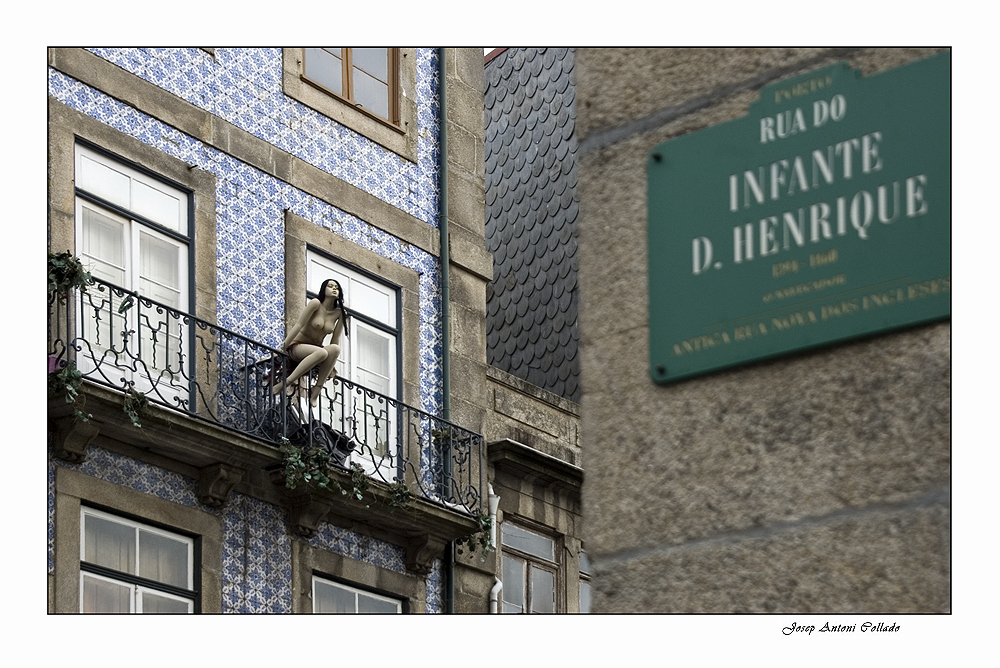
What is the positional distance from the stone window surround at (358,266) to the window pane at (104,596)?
2944mm

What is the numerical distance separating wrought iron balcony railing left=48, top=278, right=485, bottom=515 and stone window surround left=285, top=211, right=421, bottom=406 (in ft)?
1.66

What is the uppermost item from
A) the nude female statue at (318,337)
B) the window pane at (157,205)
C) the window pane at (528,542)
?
the window pane at (157,205)

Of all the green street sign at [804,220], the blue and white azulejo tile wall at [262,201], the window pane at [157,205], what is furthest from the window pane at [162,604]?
the green street sign at [804,220]

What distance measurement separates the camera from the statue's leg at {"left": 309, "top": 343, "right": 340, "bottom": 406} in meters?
15.5

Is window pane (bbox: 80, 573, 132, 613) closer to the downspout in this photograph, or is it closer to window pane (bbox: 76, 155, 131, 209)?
window pane (bbox: 76, 155, 131, 209)

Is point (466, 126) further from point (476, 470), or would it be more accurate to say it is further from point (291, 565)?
point (291, 565)

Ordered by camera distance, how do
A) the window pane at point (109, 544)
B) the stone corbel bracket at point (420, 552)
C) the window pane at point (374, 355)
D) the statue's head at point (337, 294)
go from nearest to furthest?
1. the window pane at point (109, 544)
2. the statue's head at point (337, 294)
3. the stone corbel bracket at point (420, 552)
4. the window pane at point (374, 355)

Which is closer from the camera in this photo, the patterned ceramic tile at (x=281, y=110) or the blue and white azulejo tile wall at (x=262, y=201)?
the blue and white azulejo tile wall at (x=262, y=201)

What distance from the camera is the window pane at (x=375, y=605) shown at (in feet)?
53.8

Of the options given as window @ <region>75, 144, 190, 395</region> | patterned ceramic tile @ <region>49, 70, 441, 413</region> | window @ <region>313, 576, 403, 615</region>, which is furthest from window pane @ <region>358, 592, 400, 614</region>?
window @ <region>75, 144, 190, 395</region>

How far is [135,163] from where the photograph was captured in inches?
597

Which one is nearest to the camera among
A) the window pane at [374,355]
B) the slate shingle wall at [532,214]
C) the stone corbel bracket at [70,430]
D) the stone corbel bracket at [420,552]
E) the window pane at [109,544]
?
the stone corbel bracket at [70,430]

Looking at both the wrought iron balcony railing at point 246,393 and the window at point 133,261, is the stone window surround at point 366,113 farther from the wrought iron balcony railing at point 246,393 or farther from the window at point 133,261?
the wrought iron balcony railing at point 246,393

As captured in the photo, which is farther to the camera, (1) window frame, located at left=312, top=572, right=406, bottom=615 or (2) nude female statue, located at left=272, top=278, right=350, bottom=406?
(1) window frame, located at left=312, top=572, right=406, bottom=615
